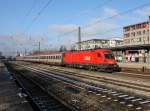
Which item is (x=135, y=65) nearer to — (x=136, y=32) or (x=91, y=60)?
(x=91, y=60)

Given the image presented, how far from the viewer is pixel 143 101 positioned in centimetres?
1312

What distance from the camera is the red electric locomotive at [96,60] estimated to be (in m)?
34.2

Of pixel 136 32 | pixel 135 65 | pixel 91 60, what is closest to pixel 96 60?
pixel 91 60

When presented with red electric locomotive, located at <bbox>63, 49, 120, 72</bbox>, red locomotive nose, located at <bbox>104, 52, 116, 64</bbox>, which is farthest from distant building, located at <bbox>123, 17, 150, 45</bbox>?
red locomotive nose, located at <bbox>104, 52, 116, 64</bbox>

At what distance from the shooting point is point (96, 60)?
35.8m

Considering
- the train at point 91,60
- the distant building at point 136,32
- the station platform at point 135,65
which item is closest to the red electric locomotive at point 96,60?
the train at point 91,60

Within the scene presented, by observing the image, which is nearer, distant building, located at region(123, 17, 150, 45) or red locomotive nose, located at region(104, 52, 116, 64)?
red locomotive nose, located at region(104, 52, 116, 64)

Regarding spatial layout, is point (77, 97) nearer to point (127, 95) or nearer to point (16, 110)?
point (127, 95)

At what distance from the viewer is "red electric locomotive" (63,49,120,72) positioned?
1348 inches

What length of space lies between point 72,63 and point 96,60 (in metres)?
11.9

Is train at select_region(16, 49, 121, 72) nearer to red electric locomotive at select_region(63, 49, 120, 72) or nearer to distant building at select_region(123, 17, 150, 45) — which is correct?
A: red electric locomotive at select_region(63, 49, 120, 72)

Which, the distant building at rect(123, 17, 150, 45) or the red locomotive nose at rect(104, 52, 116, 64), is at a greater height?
the distant building at rect(123, 17, 150, 45)

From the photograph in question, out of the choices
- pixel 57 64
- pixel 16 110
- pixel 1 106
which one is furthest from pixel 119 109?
pixel 57 64

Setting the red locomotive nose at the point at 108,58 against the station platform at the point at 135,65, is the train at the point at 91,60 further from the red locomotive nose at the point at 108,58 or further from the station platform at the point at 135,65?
the station platform at the point at 135,65
